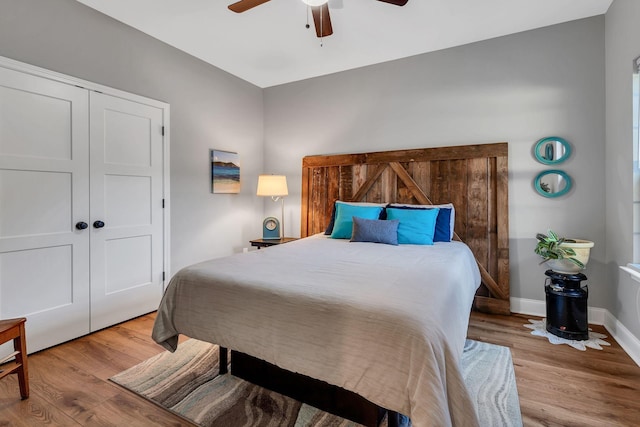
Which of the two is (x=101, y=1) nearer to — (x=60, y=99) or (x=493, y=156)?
(x=60, y=99)

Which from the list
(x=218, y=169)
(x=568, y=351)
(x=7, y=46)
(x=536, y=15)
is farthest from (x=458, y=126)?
(x=7, y=46)

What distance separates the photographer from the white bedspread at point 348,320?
1.20 metres

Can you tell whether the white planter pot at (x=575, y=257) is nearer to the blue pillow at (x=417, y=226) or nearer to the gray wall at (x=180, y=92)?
the blue pillow at (x=417, y=226)

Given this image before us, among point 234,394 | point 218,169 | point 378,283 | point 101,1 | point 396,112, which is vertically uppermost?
point 101,1

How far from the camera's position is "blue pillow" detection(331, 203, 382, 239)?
3299 mm

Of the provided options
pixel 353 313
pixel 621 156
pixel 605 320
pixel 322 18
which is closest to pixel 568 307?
pixel 605 320

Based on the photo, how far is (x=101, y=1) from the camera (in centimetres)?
259

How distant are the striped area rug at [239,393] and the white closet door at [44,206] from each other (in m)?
0.94

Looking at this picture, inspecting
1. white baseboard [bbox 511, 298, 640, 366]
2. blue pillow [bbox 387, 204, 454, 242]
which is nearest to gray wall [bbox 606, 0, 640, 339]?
white baseboard [bbox 511, 298, 640, 366]

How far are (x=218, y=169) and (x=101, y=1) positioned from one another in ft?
6.16

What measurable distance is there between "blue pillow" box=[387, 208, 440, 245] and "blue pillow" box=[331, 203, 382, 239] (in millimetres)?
277

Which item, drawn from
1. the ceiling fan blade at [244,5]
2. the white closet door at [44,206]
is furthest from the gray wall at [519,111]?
the white closet door at [44,206]

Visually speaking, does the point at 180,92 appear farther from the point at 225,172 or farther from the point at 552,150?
the point at 552,150

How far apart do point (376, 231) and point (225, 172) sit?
2162mm
